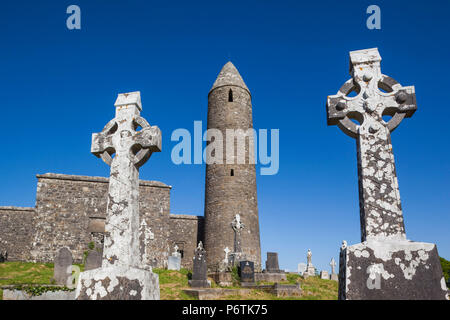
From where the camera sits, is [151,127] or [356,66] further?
[151,127]

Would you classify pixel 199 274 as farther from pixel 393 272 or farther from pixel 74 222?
pixel 393 272

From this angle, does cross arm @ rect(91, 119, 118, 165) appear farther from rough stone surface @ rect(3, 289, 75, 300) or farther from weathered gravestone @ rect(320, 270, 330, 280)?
weathered gravestone @ rect(320, 270, 330, 280)

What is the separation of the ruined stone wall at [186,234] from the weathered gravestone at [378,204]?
22.4 metres

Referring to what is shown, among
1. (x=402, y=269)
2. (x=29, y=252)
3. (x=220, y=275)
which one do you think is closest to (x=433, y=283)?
(x=402, y=269)

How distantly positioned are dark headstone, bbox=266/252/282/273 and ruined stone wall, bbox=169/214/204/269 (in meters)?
7.33

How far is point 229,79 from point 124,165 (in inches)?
873

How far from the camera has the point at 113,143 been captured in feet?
15.4

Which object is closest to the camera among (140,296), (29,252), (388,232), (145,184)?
(388,232)

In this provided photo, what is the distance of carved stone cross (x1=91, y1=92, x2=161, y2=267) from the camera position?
4.17 metres

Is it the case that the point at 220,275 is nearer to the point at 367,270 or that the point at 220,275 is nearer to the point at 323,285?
the point at 323,285

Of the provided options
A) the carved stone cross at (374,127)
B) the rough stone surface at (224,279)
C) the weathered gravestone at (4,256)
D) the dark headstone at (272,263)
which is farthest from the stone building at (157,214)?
the carved stone cross at (374,127)

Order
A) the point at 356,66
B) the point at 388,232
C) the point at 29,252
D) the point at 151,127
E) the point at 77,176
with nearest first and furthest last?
the point at 388,232 → the point at 356,66 → the point at 151,127 → the point at 29,252 → the point at 77,176

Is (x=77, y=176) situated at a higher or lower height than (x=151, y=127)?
higher
